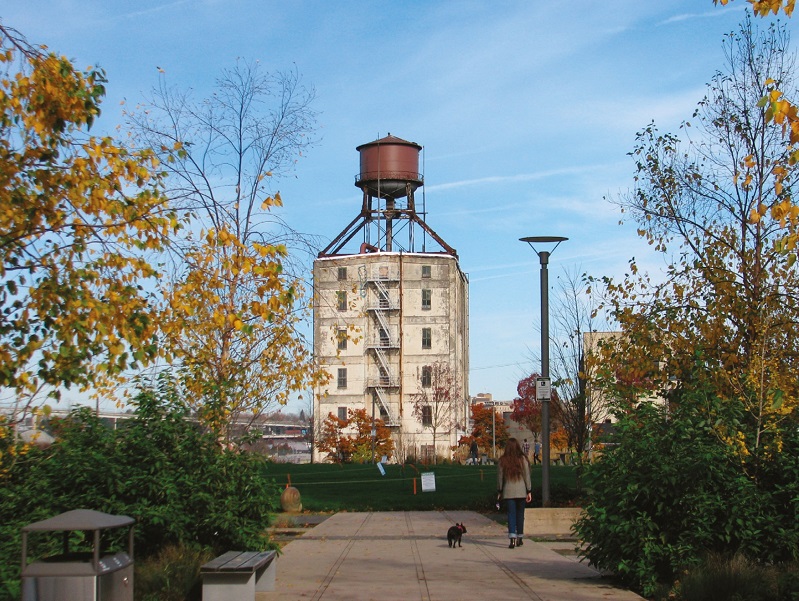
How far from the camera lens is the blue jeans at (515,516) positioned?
661 inches

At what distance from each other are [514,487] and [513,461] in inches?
20.1

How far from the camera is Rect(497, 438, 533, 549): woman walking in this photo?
16.9m

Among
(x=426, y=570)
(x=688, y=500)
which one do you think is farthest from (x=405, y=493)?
(x=688, y=500)

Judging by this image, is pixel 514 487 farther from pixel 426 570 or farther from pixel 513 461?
pixel 426 570

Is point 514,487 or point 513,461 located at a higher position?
point 513,461

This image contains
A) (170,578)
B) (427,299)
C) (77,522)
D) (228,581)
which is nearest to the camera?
Result: (77,522)

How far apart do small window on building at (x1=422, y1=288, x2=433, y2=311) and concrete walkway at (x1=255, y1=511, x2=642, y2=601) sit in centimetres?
6486

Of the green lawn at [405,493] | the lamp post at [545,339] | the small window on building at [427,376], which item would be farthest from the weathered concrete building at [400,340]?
the lamp post at [545,339]

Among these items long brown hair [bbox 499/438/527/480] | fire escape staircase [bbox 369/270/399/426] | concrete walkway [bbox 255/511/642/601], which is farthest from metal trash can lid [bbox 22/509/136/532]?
fire escape staircase [bbox 369/270/399/426]

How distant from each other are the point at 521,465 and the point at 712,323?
213 inches

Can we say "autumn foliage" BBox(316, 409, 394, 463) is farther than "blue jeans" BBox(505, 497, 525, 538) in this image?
Yes

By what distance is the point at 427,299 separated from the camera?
3386 inches

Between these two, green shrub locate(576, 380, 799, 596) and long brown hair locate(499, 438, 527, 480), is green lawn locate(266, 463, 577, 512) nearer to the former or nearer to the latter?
long brown hair locate(499, 438, 527, 480)

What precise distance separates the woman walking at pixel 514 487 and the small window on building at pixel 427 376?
217ft
